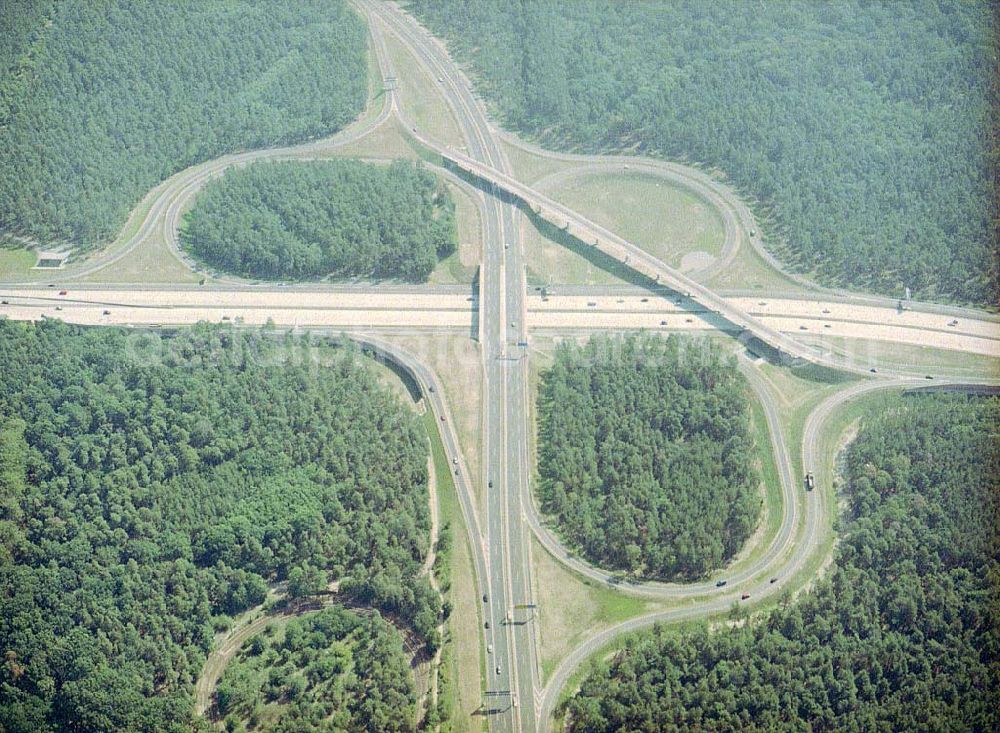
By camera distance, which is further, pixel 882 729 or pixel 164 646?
pixel 164 646

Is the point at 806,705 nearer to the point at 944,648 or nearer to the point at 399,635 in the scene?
the point at 944,648

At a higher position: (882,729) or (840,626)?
(840,626)

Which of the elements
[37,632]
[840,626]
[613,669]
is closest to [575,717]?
[613,669]

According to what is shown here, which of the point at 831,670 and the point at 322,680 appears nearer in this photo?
the point at 831,670

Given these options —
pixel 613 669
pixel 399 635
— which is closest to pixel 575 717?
pixel 613 669

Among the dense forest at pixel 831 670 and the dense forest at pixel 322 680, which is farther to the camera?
the dense forest at pixel 322 680

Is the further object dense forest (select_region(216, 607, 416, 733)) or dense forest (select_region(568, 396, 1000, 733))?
dense forest (select_region(216, 607, 416, 733))
